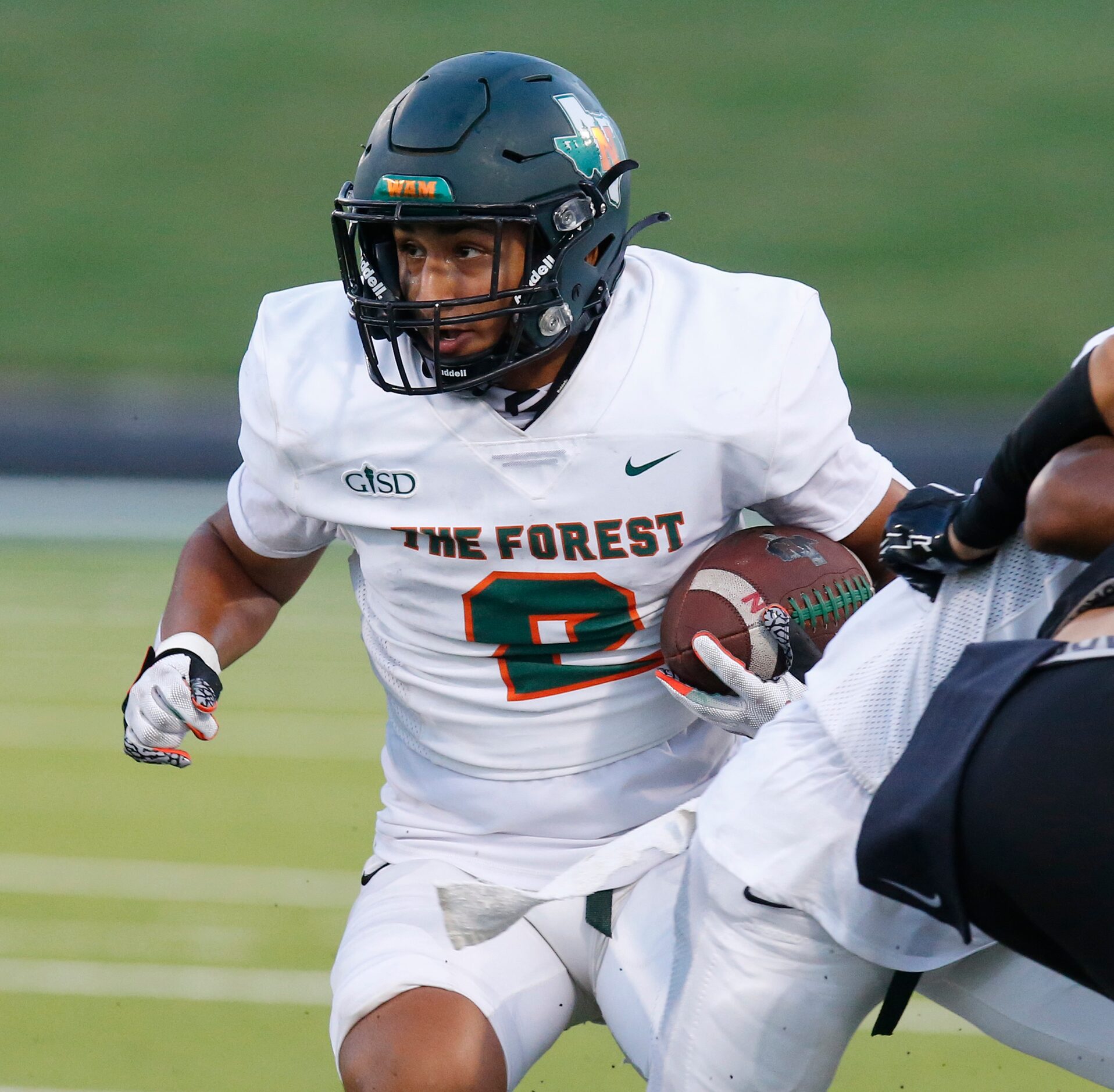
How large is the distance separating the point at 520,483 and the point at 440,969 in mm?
634

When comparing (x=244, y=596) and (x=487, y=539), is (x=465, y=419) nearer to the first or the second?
(x=487, y=539)

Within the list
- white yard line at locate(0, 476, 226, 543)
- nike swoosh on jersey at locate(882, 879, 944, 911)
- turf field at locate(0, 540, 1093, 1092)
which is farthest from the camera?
white yard line at locate(0, 476, 226, 543)

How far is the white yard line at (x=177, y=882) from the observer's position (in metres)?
3.22

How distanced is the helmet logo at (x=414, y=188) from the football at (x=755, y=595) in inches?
23.3

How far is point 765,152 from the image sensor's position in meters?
10.8

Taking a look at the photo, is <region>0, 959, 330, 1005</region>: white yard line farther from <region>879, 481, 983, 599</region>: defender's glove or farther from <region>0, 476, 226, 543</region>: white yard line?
<region>0, 476, 226, 543</region>: white yard line

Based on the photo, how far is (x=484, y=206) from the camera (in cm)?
199

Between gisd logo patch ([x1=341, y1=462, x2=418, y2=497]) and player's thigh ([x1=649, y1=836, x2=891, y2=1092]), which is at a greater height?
gisd logo patch ([x1=341, y1=462, x2=418, y2=497])

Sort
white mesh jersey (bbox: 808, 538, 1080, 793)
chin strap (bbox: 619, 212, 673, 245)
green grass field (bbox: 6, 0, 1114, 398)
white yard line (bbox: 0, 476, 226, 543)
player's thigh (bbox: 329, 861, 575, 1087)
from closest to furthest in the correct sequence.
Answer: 1. white mesh jersey (bbox: 808, 538, 1080, 793)
2. player's thigh (bbox: 329, 861, 575, 1087)
3. chin strap (bbox: 619, 212, 673, 245)
4. white yard line (bbox: 0, 476, 226, 543)
5. green grass field (bbox: 6, 0, 1114, 398)

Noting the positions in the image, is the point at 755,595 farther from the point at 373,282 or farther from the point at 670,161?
the point at 670,161

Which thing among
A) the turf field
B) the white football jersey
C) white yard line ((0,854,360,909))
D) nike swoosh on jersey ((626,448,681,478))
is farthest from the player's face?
white yard line ((0,854,360,909))

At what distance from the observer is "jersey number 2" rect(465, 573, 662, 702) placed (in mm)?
2127

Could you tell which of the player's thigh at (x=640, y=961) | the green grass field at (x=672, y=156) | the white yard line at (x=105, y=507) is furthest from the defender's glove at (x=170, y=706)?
the green grass field at (x=672, y=156)

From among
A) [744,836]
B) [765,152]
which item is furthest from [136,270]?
[744,836]
